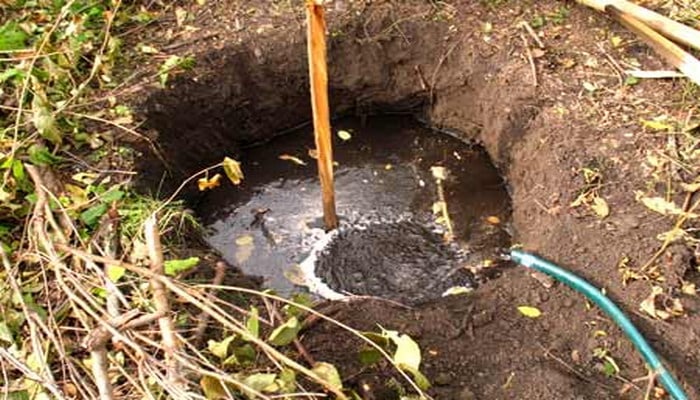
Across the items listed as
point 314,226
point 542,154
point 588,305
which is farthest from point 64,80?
point 588,305

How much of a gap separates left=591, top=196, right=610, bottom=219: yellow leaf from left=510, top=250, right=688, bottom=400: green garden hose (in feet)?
1.11

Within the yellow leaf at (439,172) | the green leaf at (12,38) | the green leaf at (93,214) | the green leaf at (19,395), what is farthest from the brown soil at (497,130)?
the green leaf at (19,395)

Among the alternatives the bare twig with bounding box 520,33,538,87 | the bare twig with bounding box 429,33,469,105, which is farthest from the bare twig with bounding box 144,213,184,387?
the bare twig with bounding box 429,33,469,105

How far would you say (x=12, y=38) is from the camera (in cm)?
339

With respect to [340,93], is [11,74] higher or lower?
higher

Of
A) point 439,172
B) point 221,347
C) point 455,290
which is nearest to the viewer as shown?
point 221,347

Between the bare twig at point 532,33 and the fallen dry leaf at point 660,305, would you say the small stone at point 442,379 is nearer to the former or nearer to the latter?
the fallen dry leaf at point 660,305

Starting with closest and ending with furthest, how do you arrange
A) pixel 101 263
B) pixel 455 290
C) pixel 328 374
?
pixel 328 374 → pixel 101 263 → pixel 455 290

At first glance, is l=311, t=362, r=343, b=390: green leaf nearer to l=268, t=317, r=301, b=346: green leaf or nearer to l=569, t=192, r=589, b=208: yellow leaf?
l=268, t=317, r=301, b=346: green leaf

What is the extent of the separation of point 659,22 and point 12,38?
123 inches

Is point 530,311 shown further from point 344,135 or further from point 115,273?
point 344,135

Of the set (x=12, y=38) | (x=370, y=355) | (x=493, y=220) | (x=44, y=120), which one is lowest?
(x=493, y=220)

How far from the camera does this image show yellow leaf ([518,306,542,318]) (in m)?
2.65

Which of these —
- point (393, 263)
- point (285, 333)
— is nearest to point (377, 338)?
point (285, 333)
